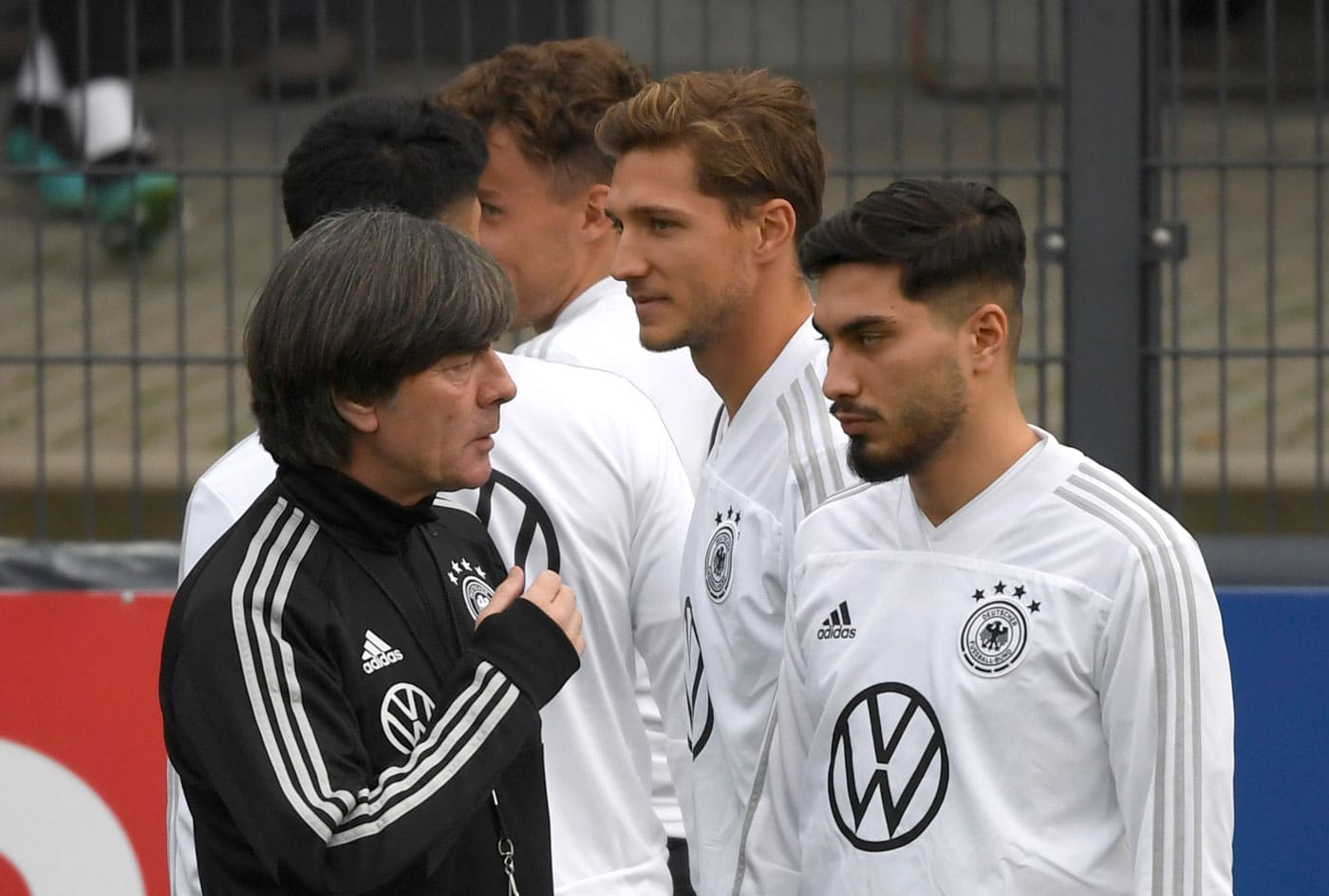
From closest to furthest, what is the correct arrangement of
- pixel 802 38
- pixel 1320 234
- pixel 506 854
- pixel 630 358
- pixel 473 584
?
1. pixel 506 854
2. pixel 473 584
3. pixel 630 358
4. pixel 1320 234
5. pixel 802 38

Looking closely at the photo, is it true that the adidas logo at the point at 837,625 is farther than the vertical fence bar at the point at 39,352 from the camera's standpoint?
No

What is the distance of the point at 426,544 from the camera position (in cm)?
212

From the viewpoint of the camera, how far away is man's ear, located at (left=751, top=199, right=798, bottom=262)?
268 centimetres

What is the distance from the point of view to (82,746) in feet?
14.6

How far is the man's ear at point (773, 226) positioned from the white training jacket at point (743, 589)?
0.68 ft

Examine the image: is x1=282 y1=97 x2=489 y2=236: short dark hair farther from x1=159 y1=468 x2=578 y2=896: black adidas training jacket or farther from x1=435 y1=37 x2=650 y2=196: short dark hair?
x1=159 y1=468 x2=578 y2=896: black adidas training jacket

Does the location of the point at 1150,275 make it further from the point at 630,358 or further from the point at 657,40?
the point at 630,358

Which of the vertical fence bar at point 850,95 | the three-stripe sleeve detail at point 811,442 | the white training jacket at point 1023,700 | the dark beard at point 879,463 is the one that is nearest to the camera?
the white training jacket at point 1023,700

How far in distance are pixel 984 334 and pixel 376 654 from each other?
0.83 meters

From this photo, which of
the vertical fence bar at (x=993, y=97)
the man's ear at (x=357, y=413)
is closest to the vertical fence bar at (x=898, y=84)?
the vertical fence bar at (x=993, y=97)

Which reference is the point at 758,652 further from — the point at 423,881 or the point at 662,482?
the point at 423,881

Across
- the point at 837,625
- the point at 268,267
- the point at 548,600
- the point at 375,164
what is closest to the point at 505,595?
the point at 548,600

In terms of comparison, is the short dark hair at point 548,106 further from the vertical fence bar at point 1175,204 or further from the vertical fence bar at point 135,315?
the vertical fence bar at point 1175,204

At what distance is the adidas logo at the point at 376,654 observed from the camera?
6.28ft
